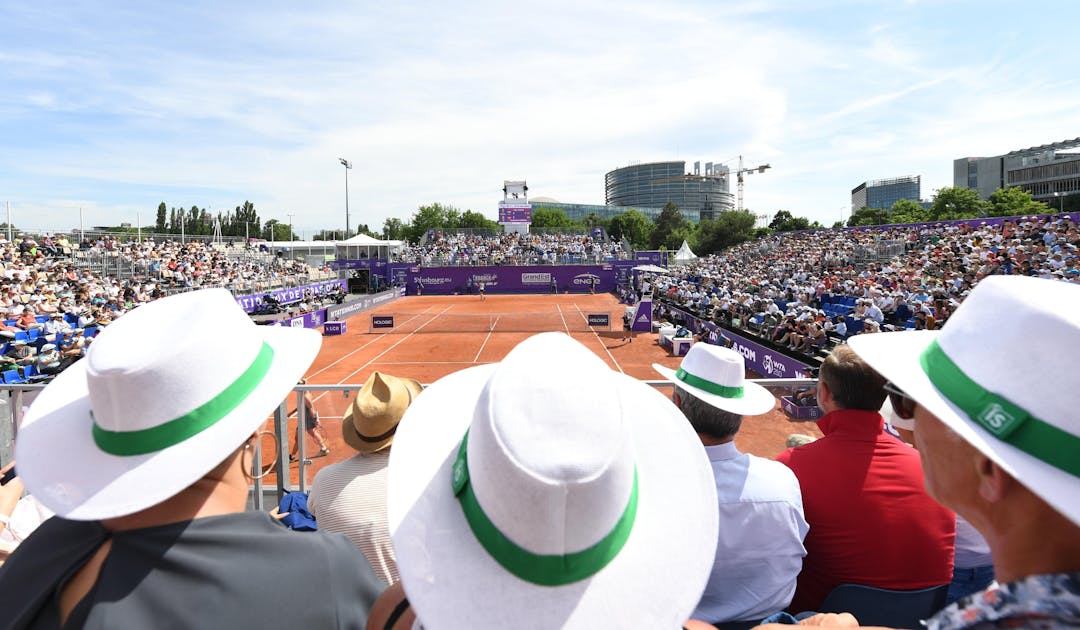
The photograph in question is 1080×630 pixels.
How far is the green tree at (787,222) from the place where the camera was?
85688 mm

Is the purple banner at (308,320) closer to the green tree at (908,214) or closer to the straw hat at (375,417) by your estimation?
the straw hat at (375,417)

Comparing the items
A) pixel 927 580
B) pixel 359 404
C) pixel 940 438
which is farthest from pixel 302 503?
pixel 927 580

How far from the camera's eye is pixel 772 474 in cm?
254

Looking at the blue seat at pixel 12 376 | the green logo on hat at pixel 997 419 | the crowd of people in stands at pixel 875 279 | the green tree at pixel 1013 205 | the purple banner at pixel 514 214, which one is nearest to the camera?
the green logo on hat at pixel 997 419

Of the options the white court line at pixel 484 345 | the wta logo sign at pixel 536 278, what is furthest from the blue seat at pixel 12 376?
the wta logo sign at pixel 536 278

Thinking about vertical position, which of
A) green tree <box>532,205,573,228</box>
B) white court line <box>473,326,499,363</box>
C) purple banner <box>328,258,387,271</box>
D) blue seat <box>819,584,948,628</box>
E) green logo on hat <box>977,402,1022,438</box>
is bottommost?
white court line <box>473,326,499,363</box>

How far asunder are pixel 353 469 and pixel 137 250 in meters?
42.4

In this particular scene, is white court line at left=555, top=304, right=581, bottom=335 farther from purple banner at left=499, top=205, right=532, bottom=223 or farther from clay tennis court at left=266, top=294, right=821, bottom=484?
purple banner at left=499, top=205, right=532, bottom=223

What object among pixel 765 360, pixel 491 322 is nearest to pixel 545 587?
pixel 765 360

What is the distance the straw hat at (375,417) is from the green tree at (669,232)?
330 feet

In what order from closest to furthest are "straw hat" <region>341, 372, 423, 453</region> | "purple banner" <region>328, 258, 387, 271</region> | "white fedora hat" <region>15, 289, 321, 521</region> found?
"white fedora hat" <region>15, 289, 321, 521</region> → "straw hat" <region>341, 372, 423, 453</region> → "purple banner" <region>328, 258, 387, 271</region>

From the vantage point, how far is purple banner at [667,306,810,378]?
14.4 metres

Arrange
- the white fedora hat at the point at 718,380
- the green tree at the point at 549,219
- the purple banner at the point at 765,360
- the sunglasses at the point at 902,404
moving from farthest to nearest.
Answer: the green tree at the point at 549,219 → the purple banner at the point at 765,360 → the white fedora hat at the point at 718,380 → the sunglasses at the point at 902,404

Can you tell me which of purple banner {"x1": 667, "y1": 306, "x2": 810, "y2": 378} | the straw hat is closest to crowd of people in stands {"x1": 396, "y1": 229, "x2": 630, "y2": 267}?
purple banner {"x1": 667, "y1": 306, "x2": 810, "y2": 378}
